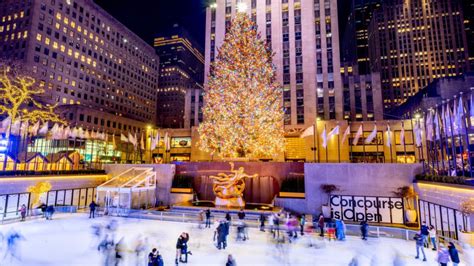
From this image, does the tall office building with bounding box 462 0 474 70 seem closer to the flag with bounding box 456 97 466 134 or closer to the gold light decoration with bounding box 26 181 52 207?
the flag with bounding box 456 97 466 134

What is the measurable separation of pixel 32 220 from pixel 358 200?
27669mm

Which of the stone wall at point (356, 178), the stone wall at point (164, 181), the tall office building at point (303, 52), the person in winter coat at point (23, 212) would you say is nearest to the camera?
the person in winter coat at point (23, 212)

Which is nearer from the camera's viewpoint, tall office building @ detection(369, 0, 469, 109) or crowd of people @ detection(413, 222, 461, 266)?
crowd of people @ detection(413, 222, 461, 266)

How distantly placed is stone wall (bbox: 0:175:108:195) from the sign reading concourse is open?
86.0 ft

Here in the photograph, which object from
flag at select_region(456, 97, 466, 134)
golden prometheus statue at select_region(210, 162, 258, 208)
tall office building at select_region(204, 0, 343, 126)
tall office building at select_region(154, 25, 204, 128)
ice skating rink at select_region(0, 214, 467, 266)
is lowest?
ice skating rink at select_region(0, 214, 467, 266)

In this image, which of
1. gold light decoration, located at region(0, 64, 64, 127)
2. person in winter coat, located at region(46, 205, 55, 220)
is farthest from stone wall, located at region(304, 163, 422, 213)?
gold light decoration, located at region(0, 64, 64, 127)

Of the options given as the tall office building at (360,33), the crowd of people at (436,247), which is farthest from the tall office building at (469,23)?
the crowd of people at (436,247)

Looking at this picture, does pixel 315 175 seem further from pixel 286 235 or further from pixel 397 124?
pixel 397 124

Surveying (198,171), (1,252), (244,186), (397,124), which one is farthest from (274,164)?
(397,124)

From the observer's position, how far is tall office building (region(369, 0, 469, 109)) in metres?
112

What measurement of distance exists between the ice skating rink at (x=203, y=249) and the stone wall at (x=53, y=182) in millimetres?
6488

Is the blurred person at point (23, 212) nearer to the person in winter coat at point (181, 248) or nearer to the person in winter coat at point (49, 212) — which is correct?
the person in winter coat at point (49, 212)

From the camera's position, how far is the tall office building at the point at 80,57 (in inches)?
2596

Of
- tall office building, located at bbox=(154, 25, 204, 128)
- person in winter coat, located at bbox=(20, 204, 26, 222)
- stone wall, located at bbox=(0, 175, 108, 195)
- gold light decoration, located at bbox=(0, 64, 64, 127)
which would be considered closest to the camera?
person in winter coat, located at bbox=(20, 204, 26, 222)
